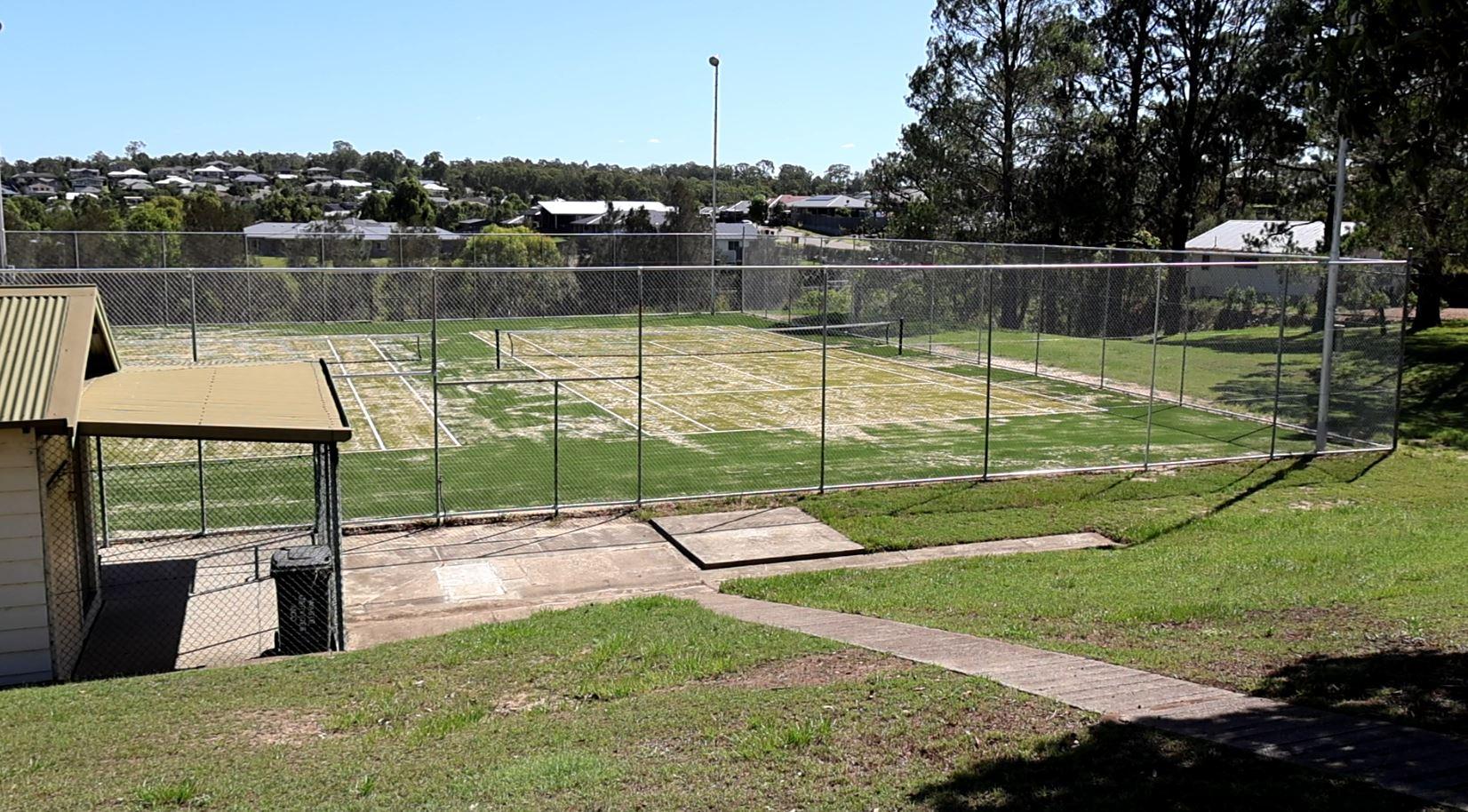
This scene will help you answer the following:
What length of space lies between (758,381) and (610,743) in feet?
75.7

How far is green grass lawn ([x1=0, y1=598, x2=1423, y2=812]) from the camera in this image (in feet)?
20.3

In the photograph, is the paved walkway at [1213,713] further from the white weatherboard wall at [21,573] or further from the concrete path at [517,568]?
the white weatherboard wall at [21,573]

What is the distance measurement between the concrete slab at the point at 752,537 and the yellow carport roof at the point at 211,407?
4615mm

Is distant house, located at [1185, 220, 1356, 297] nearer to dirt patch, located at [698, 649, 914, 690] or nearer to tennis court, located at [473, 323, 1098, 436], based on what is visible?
tennis court, located at [473, 323, 1098, 436]

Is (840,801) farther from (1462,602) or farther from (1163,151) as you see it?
(1163,151)

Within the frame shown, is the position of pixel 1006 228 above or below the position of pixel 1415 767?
above

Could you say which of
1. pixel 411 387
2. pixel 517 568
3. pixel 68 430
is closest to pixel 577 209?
pixel 411 387

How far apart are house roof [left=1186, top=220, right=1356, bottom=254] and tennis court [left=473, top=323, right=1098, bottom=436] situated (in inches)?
482

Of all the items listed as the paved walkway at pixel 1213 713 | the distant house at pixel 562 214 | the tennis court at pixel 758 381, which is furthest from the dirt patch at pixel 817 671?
the distant house at pixel 562 214

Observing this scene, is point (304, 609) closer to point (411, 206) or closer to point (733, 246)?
point (733, 246)

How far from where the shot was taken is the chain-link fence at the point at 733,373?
1847cm

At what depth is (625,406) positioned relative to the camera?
25859 millimetres

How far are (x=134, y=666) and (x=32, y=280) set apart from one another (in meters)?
17.7

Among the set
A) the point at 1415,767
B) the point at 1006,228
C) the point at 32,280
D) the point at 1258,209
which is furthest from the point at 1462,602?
the point at 1258,209
